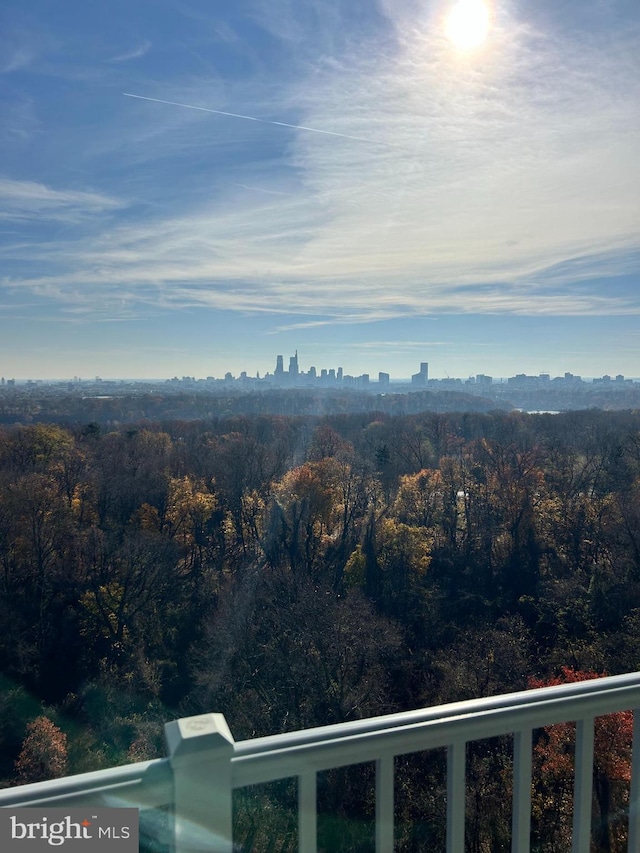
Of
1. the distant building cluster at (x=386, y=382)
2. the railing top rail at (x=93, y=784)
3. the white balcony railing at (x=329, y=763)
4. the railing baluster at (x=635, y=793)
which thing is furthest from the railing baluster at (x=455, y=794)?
the distant building cluster at (x=386, y=382)

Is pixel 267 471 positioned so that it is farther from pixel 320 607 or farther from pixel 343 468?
pixel 320 607

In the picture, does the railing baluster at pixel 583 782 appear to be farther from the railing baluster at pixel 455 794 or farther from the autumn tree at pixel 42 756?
the autumn tree at pixel 42 756

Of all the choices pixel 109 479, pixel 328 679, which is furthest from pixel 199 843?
pixel 109 479

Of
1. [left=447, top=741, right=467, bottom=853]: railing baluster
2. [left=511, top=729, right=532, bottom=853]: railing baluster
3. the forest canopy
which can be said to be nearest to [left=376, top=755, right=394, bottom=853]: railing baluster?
[left=447, top=741, right=467, bottom=853]: railing baluster

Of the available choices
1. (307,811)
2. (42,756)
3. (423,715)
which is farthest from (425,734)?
(42,756)

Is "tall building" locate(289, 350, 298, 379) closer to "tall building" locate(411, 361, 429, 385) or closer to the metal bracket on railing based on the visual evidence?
"tall building" locate(411, 361, 429, 385)
